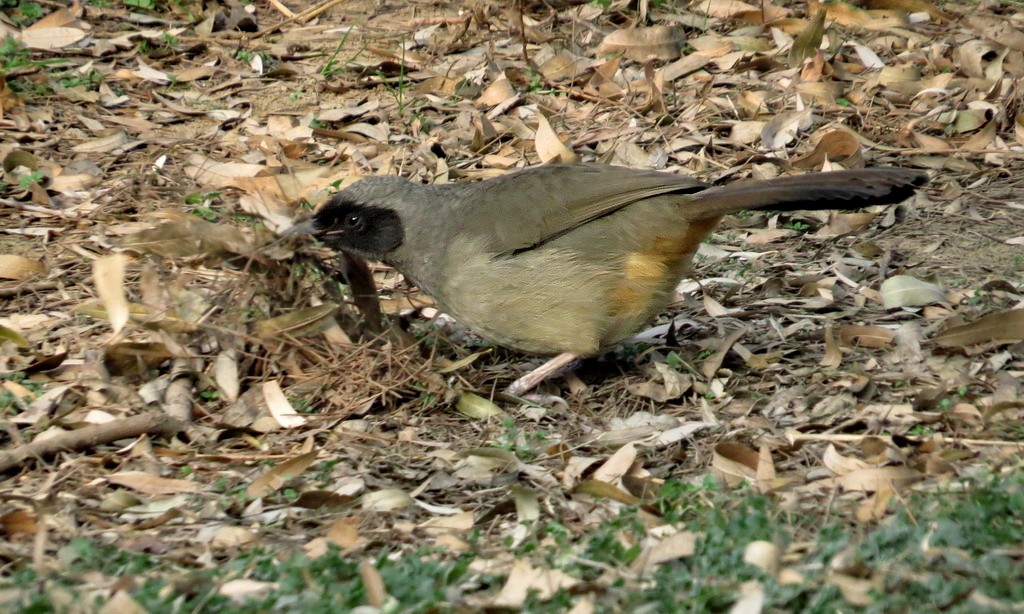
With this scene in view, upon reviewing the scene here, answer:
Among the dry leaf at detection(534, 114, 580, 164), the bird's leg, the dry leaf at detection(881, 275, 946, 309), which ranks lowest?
the bird's leg

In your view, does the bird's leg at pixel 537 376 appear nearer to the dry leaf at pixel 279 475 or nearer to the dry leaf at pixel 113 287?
the dry leaf at pixel 279 475

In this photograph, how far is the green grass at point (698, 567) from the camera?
10.5 feet

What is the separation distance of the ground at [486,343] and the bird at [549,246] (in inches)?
8.7

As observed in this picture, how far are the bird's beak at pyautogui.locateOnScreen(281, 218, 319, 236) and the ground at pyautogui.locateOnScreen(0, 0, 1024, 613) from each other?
5cm

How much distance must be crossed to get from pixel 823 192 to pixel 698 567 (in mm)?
1918

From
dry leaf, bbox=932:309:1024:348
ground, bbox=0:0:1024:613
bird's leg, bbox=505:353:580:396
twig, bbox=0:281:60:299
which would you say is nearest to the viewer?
ground, bbox=0:0:1024:613

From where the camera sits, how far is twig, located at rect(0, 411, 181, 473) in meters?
4.45

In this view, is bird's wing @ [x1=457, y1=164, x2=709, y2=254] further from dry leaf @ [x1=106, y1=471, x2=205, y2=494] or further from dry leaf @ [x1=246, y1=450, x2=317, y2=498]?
dry leaf @ [x1=106, y1=471, x2=205, y2=494]

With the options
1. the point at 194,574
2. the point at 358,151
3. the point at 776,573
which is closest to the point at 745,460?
the point at 776,573

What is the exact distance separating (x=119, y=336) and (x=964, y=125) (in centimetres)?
484

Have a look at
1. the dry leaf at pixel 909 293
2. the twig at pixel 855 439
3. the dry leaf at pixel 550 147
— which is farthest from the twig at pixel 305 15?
the twig at pixel 855 439

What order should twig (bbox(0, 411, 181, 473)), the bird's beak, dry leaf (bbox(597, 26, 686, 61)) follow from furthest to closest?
dry leaf (bbox(597, 26, 686, 61))
the bird's beak
twig (bbox(0, 411, 181, 473))

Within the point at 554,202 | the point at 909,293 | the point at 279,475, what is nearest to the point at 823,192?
the point at 909,293

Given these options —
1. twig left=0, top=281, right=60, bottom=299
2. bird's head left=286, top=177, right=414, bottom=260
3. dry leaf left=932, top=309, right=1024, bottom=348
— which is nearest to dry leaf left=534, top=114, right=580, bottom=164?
bird's head left=286, top=177, right=414, bottom=260
